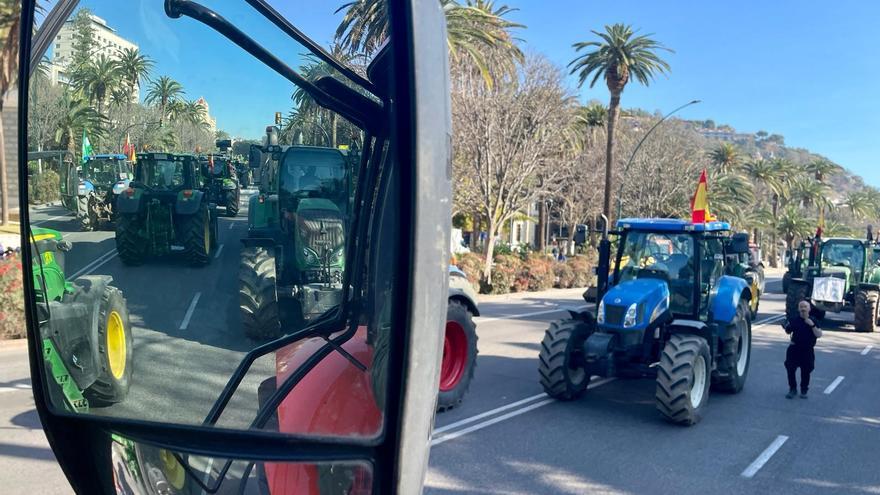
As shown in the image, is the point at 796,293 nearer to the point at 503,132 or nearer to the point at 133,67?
the point at 503,132

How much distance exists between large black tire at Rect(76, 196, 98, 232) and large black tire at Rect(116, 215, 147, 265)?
0.05m

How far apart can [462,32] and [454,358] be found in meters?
10.7

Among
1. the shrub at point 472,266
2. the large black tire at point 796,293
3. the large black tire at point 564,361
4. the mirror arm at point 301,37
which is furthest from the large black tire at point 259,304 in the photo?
the shrub at point 472,266

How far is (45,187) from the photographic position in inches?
64.3

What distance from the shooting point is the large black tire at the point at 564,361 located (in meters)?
9.23

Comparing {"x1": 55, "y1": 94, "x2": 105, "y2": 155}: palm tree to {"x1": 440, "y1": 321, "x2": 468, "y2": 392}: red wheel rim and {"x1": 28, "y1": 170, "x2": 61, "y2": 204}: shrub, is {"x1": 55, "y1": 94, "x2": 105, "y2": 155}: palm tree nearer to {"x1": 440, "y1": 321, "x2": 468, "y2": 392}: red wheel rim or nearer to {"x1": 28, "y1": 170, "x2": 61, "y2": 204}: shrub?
{"x1": 28, "y1": 170, "x2": 61, "y2": 204}: shrub

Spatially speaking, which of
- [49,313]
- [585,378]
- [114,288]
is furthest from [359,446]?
[585,378]

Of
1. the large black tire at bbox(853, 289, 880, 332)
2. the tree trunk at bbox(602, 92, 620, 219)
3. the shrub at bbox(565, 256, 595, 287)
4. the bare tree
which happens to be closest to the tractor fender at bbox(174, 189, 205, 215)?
the large black tire at bbox(853, 289, 880, 332)

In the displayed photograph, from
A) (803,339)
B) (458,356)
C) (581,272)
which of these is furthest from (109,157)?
(581,272)

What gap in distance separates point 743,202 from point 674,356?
158 feet

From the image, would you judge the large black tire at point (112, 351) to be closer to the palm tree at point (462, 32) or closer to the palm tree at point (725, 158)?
the palm tree at point (462, 32)

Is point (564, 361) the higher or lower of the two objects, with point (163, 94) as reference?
lower

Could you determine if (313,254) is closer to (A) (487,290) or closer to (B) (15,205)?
→ (B) (15,205)

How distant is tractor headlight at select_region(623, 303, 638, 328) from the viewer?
9.12 m
